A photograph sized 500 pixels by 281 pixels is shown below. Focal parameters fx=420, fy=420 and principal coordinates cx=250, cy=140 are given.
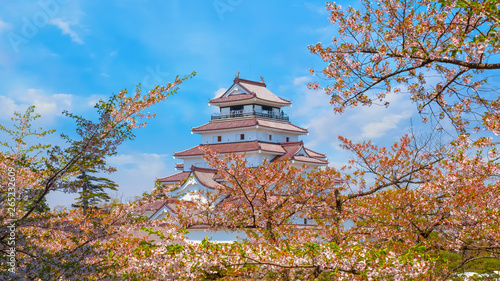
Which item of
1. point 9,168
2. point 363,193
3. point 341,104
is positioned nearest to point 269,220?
point 363,193

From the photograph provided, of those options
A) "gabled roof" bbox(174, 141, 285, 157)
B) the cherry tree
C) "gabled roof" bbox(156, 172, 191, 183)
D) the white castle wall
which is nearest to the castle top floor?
the white castle wall

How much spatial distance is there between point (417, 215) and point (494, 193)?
5.15 feet

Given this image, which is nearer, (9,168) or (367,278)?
(367,278)

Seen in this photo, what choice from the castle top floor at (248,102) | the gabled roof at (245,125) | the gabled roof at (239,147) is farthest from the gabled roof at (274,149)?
the castle top floor at (248,102)

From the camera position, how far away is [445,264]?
612 cm

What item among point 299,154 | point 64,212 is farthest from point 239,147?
point 64,212

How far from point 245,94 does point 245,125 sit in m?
4.54

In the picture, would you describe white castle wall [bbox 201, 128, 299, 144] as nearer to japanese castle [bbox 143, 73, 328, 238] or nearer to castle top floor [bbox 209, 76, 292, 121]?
japanese castle [bbox 143, 73, 328, 238]

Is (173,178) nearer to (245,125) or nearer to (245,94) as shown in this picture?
(245,125)

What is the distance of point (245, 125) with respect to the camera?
38.1 metres

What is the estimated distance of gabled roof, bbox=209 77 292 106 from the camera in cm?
4078

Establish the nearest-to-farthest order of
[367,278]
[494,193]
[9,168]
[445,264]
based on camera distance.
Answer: [367,278]
[445,264]
[494,193]
[9,168]

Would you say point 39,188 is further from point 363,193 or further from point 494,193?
point 494,193

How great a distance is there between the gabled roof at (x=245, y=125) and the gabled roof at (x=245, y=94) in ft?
6.75
